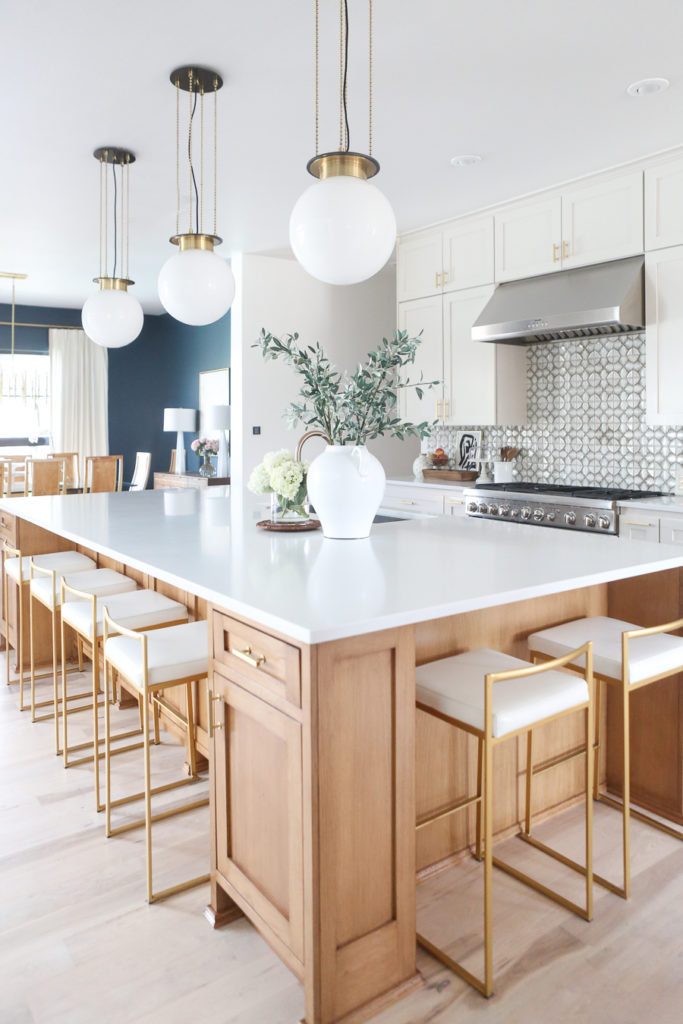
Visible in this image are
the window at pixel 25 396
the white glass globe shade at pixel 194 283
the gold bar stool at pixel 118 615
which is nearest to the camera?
the gold bar stool at pixel 118 615

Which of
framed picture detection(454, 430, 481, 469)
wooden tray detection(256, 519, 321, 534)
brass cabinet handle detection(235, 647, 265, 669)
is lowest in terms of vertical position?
brass cabinet handle detection(235, 647, 265, 669)

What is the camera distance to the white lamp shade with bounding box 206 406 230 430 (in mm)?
7062

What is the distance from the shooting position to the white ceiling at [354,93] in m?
2.48

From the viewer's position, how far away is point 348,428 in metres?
2.23

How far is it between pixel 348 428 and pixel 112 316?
5.20 ft

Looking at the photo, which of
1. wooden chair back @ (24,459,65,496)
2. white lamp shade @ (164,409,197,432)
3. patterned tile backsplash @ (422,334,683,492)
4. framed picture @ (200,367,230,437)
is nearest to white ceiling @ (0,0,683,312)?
patterned tile backsplash @ (422,334,683,492)

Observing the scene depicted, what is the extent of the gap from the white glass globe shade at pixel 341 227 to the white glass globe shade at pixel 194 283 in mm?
834

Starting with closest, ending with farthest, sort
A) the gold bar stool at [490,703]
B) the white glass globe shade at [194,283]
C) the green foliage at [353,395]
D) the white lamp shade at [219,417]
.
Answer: the gold bar stool at [490,703], the green foliage at [353,395], the white glass globe shade at [194,283], the white lamp shade at [219,417]

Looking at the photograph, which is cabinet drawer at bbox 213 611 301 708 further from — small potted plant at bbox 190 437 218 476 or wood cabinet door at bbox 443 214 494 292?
small potted plant at bbox 190 437 218 476

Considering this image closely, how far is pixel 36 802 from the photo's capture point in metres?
2.41

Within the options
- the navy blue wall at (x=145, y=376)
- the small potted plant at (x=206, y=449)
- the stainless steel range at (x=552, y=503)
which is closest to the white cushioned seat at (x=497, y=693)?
the stainless steel range at (x=552, y=503)

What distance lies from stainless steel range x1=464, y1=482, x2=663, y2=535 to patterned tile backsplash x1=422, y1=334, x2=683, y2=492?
0.15m

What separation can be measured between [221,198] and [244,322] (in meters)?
1.28

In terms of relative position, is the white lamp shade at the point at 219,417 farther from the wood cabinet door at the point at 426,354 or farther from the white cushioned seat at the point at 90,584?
the white cushioned seat at the point at 90,584
